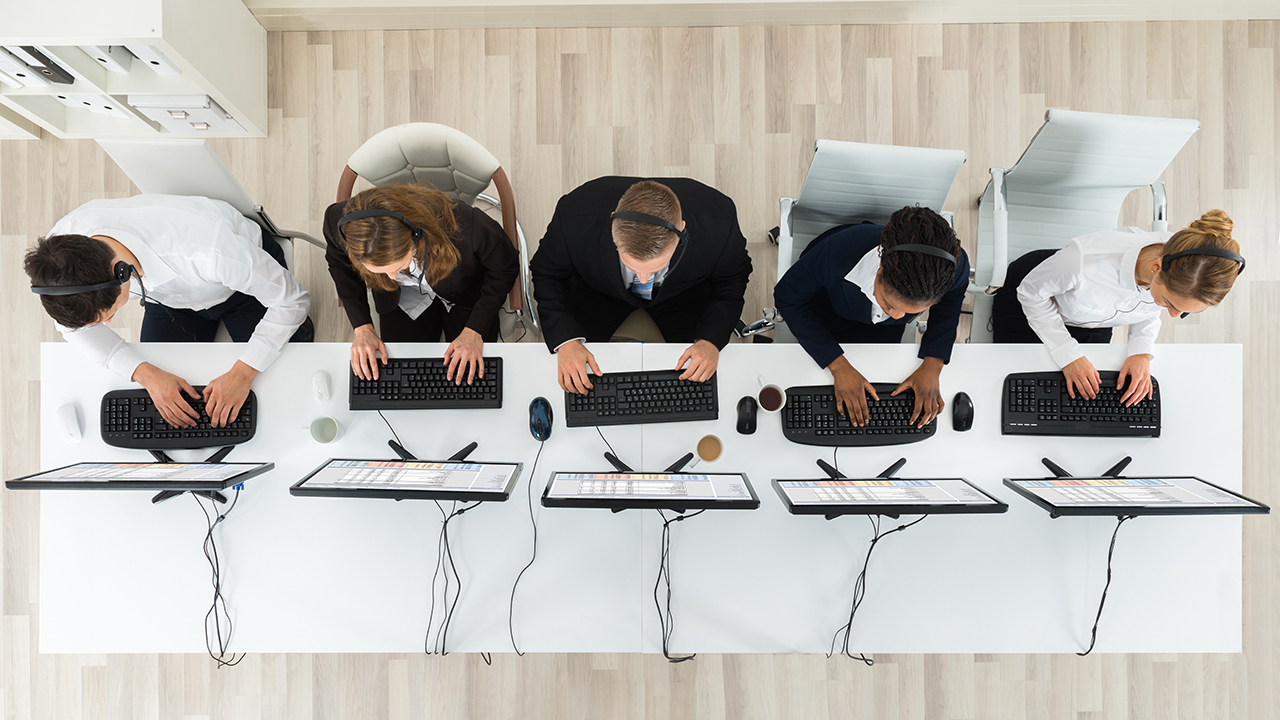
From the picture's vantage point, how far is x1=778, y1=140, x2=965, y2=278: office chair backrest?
5.57 ft

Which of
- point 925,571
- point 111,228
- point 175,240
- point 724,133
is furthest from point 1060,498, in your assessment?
point 111,228

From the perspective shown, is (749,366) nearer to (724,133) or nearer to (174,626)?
(724,133)

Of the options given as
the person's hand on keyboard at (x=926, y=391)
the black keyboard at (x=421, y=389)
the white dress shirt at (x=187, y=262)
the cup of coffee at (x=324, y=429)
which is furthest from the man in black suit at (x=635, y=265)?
the white dress shirt at (x=187, y=262)

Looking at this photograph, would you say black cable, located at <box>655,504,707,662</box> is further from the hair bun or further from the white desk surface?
the hair bun

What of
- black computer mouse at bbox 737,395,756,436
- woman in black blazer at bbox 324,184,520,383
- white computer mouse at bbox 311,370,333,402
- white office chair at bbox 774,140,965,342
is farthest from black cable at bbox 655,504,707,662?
white computer mouse at bbox 311,370,333,402

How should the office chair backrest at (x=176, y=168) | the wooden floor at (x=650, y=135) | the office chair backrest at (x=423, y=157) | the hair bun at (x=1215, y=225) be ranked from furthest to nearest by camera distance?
the wooden floor at (x=650, y=135), the office chair backrest at (x=423, y=157), the office chair backrest at (x=176, y=168), the hair bun at (x=1215, y=225)

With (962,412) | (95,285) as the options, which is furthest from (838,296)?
(95,285)

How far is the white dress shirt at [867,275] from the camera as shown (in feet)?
4.99

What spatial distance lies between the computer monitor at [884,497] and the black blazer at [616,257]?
1.67ft

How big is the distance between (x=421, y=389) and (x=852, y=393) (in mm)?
1275

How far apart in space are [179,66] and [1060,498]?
124 inches

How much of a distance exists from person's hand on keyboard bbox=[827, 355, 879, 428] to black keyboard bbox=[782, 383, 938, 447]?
20 mm

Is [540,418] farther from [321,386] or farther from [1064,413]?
[1064,413]

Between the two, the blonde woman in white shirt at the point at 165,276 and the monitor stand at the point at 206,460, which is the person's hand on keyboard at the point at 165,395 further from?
the monitor stand at the point at 206,460
